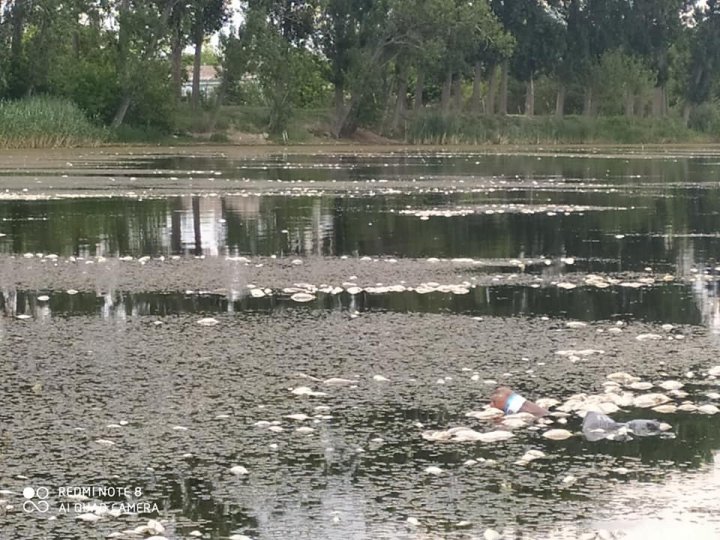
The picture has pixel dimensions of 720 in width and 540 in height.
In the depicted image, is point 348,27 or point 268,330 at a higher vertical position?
point 348,27

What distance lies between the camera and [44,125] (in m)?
66.8

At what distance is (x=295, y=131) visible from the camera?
87562 mm

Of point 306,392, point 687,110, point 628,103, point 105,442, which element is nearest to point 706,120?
point 687,110

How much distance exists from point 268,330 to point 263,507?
5091 millimetres

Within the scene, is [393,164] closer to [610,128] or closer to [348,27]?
[348,27]

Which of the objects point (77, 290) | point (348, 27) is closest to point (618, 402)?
point (77, 290)

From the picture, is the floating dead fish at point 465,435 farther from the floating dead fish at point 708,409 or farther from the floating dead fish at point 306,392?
the floating dead fish at point 708,409

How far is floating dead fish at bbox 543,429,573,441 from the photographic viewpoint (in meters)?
8.41

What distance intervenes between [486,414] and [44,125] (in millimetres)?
60836

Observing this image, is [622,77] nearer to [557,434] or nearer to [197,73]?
[197,73]

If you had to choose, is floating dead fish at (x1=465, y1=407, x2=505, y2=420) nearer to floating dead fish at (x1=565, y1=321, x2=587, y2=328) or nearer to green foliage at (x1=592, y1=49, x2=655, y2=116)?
floating dead fish at (x1=565, y1=321, x2=587, y2=328)

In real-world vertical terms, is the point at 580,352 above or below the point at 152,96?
below

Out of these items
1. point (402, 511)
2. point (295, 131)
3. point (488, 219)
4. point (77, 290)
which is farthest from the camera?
point (295, 131)

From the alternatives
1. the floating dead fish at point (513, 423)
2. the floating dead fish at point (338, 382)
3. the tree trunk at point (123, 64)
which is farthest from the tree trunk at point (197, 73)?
the floating dead fish at point (513, 423)
